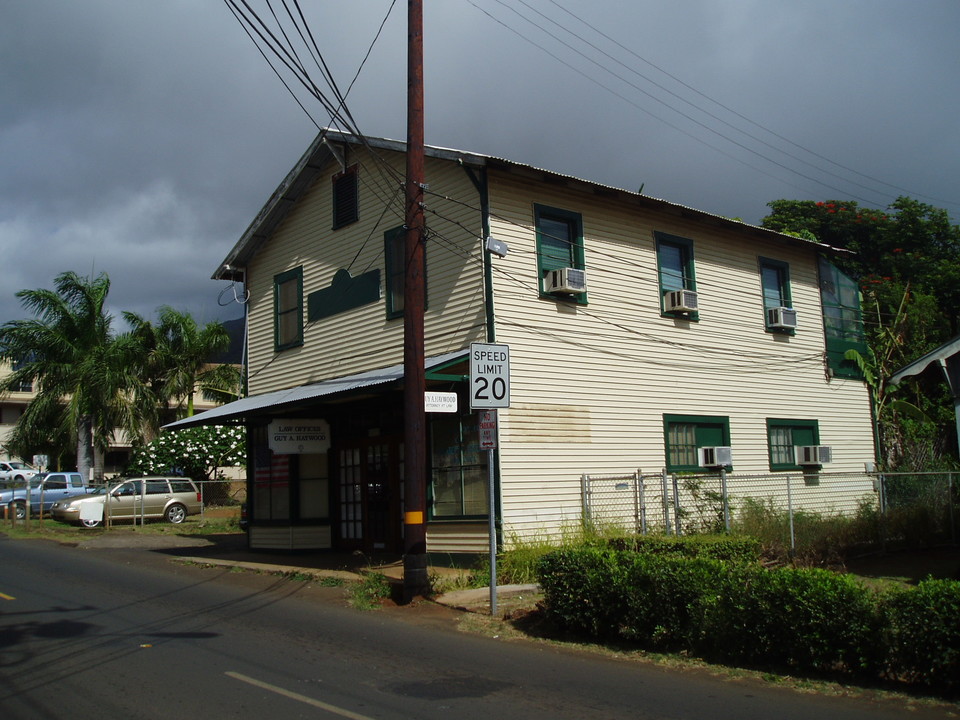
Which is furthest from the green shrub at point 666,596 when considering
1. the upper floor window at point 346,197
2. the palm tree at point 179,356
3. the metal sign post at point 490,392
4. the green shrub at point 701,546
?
the palm tree at point 179,356

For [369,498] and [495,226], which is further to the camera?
[369,498]

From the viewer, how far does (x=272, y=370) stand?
1939 cm

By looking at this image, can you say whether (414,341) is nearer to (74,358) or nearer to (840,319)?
(840,319)

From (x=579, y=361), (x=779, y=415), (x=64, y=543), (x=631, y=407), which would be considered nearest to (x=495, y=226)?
(x=579, y=361)

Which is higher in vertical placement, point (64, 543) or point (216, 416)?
point (216, 416)

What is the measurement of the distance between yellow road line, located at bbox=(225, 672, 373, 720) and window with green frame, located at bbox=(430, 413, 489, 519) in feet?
22.0

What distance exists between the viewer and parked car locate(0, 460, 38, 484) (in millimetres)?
44500

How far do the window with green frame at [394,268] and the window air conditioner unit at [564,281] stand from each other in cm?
271

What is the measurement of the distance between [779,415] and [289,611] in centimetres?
1157

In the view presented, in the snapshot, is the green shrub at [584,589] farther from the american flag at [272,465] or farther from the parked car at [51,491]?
the parked car at [51,491]

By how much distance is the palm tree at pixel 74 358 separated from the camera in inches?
1372

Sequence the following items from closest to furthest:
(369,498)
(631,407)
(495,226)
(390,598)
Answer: (390,598) → (495,226) → (631,407) → (369,498)

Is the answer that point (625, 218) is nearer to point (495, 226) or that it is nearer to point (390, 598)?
point (495, 226)

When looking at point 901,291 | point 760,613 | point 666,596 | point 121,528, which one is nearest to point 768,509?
point 666,596
